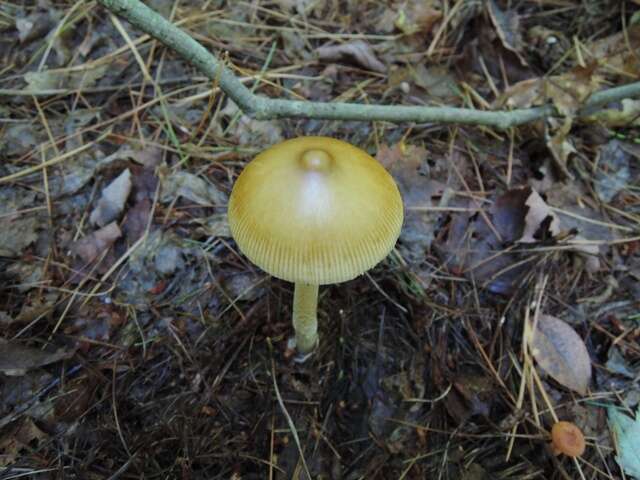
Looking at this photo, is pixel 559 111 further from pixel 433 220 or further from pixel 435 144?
pixel 433 220

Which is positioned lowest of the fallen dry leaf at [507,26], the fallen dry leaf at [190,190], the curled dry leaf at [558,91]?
the fallen dry leaf at [190,190]

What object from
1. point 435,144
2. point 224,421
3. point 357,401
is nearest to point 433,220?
point 435,144

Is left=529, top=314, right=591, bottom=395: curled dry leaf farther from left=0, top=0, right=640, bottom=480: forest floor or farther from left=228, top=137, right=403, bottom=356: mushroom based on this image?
left=228, top=137, right=403, bottom=356: mushroom

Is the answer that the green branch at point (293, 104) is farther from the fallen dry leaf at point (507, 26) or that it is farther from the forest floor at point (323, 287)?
the fallen dry leaf at point (507, 26)

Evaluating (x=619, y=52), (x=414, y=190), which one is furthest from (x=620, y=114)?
(x=414, y=190)

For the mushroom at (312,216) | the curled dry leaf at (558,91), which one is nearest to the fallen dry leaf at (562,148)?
the curled dry leaf at (558,91)

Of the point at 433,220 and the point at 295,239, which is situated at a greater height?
the point at 295,239
